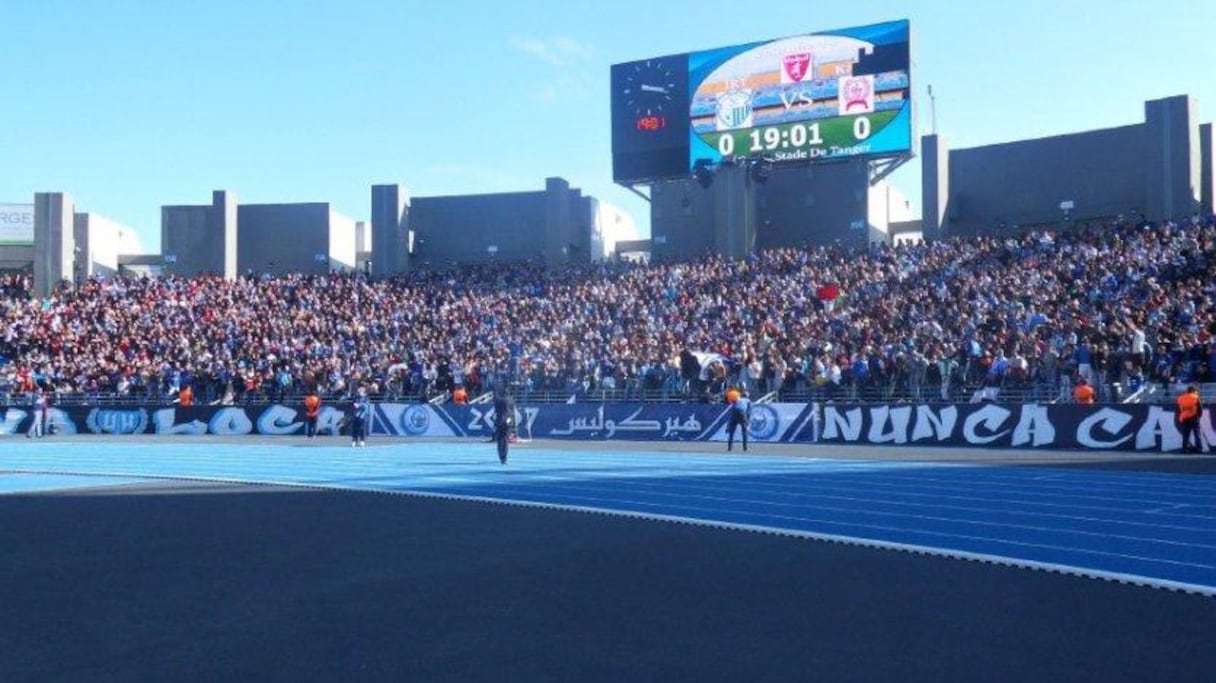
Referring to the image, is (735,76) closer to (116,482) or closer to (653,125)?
(653,125)

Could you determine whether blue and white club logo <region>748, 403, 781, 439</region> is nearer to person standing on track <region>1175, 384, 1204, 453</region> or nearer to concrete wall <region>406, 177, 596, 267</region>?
person standing on track <region>1175, 384, 1204, 453</region>

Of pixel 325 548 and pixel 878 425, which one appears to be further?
pixel 878 425

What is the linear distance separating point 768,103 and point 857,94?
3.37 meters

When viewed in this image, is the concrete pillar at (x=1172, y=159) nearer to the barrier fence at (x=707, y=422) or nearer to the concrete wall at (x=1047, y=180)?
the concrete wall at (x=1047, y=180)

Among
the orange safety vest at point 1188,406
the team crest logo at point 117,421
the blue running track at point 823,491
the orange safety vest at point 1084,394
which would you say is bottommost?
the blue running track at point 823,491

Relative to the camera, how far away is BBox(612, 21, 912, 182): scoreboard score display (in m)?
41.9

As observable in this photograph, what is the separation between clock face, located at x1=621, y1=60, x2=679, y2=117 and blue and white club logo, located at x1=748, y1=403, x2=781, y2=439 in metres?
17.8

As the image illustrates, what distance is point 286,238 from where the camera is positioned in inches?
2157

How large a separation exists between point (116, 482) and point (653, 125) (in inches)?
1179

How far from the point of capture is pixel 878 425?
29.6 metres

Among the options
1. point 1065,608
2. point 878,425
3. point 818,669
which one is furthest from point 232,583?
point 878,425

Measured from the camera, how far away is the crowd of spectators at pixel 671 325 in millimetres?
29469

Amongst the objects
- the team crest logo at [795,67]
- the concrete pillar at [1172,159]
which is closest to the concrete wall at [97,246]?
the team crest logo at [795,67]

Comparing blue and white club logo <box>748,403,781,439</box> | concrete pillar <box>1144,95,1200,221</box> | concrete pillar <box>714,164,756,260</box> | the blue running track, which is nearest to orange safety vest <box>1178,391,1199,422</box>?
the blue running track
